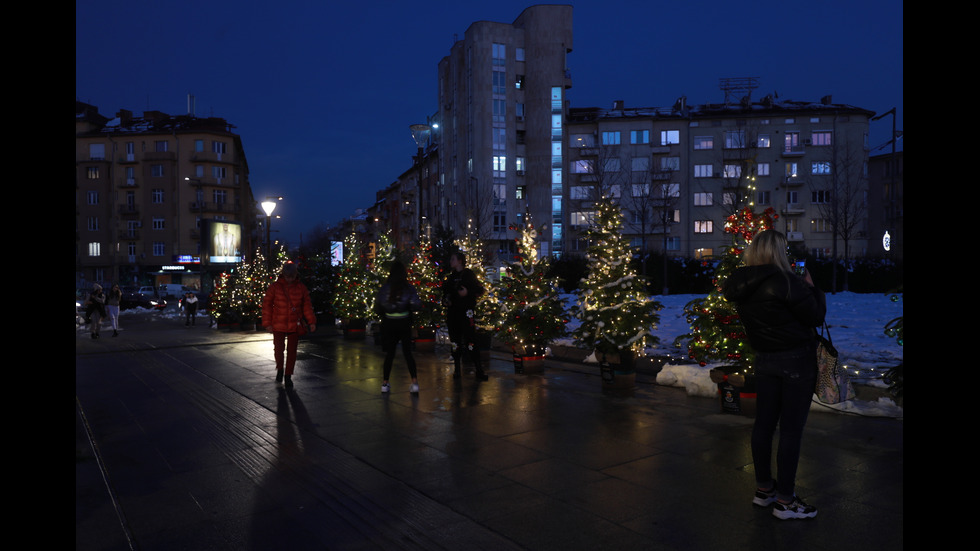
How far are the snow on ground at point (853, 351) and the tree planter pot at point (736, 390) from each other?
2.72 feet

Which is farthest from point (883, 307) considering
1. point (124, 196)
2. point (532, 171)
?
point (124, 196)

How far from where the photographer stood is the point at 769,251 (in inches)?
175

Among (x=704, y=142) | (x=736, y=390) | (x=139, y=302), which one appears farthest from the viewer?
(x=704, y=142)

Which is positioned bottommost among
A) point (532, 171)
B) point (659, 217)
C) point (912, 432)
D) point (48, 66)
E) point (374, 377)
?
point (374, 377)

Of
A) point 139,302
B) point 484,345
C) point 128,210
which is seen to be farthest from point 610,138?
point 128,210

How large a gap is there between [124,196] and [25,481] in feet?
285

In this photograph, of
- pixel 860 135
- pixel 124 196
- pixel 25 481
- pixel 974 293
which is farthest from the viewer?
pixel 124 196

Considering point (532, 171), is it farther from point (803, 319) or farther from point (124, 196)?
point (803, 319)

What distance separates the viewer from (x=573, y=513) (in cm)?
450

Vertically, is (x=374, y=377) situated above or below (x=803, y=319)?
below

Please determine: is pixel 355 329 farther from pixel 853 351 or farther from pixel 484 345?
pixel 853 351

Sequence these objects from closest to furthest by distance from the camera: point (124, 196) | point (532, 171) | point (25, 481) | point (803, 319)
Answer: point (25, 481) < point (803, 319) < point (532, 171) < point (124, 196)

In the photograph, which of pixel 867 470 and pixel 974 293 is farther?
pixel 867 470

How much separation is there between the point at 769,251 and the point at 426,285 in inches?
477
